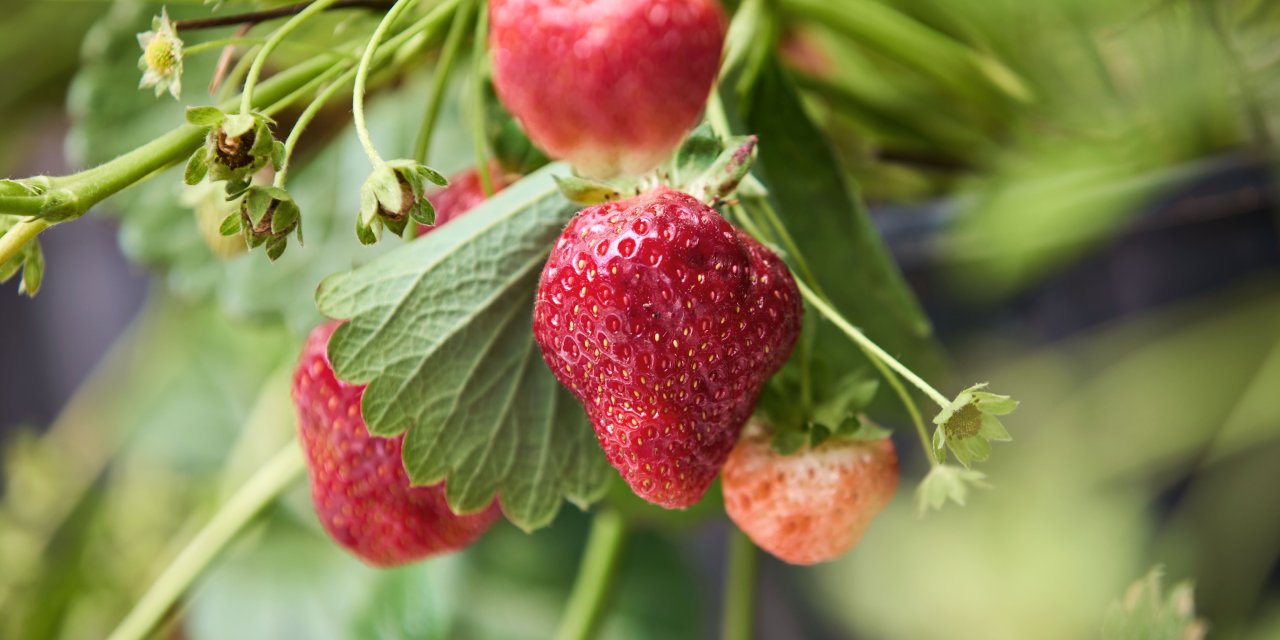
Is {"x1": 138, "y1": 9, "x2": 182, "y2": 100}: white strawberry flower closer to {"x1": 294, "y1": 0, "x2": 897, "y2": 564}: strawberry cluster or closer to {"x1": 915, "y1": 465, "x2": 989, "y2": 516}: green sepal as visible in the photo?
{"x1": 294, "y1": 0, "x2": 897, "y2": 564}: strawberry cluster

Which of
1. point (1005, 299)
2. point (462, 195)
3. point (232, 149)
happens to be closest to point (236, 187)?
point (232, 149)

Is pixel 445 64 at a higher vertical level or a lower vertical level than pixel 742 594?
higher

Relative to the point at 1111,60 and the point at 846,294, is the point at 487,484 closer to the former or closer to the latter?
the point at 846,294

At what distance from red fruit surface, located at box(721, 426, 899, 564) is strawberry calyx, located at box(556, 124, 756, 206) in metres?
0.07

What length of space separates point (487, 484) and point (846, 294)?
138 mm

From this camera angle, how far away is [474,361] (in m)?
0.26

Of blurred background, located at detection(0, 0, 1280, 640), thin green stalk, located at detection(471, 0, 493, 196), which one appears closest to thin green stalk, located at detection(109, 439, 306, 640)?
blurred background, located at detection(0, 0, 1280, 640)

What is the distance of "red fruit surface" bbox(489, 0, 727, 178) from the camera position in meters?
0.23

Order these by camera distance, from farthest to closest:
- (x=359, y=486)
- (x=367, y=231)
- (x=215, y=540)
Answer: (x=215, y=540) → (x=359, y=486) → (x=367, y=231)

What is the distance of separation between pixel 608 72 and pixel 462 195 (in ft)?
0.35

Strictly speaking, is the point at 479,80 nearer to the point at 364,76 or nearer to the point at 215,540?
the point at 364,76

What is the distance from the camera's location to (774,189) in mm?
329

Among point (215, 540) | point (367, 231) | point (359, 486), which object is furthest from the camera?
point (215, 540)

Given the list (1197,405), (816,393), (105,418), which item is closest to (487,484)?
(816,393)
